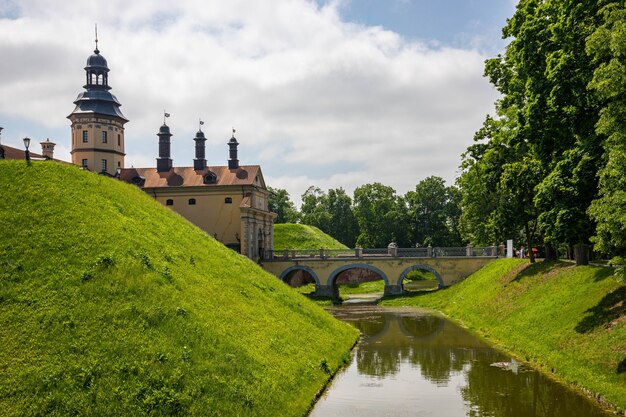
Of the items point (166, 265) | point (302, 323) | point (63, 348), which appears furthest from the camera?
point (302, 323)

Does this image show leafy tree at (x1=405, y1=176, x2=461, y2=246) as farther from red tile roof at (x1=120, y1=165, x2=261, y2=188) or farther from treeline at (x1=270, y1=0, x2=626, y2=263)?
treeline at (x1=270, y1=0, x2=626, y2=263)

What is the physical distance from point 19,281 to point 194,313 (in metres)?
6.77

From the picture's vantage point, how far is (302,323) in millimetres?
34188

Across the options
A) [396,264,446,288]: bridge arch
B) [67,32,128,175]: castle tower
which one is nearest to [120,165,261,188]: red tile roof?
[67,32,128,175]: castle tower

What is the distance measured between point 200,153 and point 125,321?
58430 mm

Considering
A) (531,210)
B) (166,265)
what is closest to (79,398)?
(166,265)

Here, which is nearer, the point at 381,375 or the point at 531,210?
the point at 381,375

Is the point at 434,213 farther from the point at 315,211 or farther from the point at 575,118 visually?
the point at 575,118

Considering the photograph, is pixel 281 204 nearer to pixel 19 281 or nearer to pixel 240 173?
pixel 240 173

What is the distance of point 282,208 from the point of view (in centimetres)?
15900

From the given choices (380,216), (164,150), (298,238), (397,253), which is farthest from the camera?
(380,216)

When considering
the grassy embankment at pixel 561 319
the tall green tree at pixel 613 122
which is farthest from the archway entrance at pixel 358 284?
the tall green tree at pixel 613 122

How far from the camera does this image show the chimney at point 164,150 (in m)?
78.5

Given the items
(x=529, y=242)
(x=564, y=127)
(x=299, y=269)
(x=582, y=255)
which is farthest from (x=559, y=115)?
(x=299, y=269)
